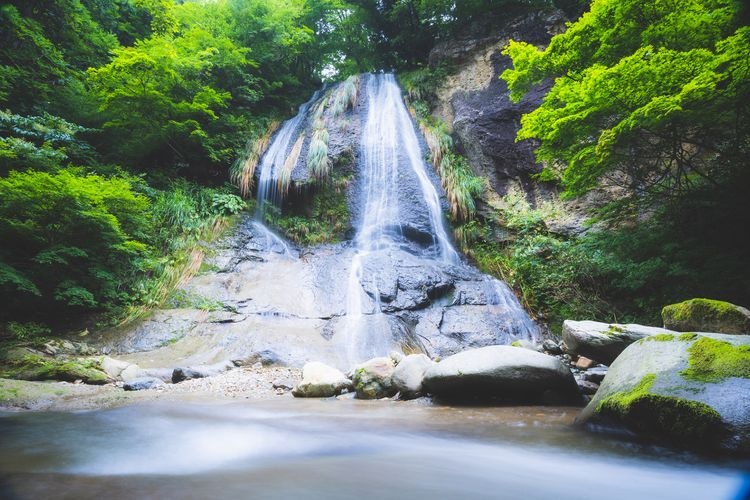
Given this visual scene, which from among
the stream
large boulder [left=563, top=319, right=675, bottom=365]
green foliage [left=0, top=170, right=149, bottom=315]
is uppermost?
green foliage [left=0, top=170, right=149, bottom=315]

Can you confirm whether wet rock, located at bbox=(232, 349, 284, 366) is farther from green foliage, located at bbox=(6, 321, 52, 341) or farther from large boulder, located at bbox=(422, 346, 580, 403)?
green foliage, located at bbox=(6, 321, 52, 341)

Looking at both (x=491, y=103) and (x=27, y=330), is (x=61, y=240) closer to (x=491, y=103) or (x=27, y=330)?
(x=27, y=330)

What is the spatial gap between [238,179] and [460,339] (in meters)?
8.44

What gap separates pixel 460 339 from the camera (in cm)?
669

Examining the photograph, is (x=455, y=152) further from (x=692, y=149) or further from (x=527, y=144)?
(x=692, y=149)

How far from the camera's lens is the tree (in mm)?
4625

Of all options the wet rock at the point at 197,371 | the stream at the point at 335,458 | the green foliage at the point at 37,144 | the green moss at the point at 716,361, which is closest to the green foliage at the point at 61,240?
the green foliage at the point at 37,144

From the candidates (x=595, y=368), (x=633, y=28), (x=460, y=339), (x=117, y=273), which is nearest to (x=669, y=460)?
(x=595, y=368)

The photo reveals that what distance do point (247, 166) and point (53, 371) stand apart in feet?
26.5

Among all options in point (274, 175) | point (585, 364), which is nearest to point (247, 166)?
point (274, 175)

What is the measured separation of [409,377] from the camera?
4.16 m

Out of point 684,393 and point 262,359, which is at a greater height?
point 684,393

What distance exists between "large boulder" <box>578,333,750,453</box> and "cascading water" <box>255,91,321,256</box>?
8.18m

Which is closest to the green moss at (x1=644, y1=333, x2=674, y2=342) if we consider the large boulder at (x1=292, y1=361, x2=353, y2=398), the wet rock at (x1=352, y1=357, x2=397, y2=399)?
the wet rock at (x1=352, y1=357, x2=397, y2=399)
